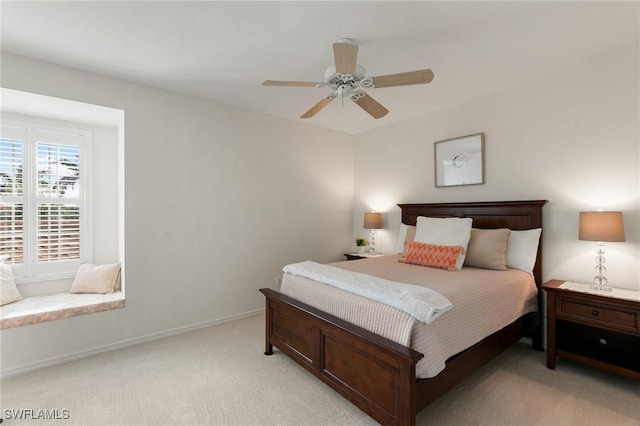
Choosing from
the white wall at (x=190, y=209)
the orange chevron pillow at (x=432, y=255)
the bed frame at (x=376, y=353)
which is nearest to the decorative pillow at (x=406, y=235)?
the orange chevron pillow at (x=432, y=255)

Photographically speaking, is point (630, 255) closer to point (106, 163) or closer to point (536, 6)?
point (536, 6)

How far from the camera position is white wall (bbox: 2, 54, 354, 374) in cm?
276

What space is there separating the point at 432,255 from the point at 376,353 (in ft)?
4.99

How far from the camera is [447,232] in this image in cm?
319

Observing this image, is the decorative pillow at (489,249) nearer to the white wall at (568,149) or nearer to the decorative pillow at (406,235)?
the white wall at (568,149)

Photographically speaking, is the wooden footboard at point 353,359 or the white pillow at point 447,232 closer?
the wooden footboard at point 353,359

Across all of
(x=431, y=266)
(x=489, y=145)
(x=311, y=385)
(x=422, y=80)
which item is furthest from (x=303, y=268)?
(x=489, y=145)

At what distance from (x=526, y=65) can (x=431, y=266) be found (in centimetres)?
208

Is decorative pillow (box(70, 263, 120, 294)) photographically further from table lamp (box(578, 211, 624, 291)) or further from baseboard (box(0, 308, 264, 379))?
table lamp (box(578, 211, 624, 291))

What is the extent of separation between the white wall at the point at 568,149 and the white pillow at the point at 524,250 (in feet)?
0.59

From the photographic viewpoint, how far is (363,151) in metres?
4.97

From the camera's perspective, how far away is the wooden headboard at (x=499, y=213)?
118 inches

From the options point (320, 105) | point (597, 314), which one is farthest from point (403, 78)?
point (597, 314)

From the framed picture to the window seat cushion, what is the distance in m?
3.94
